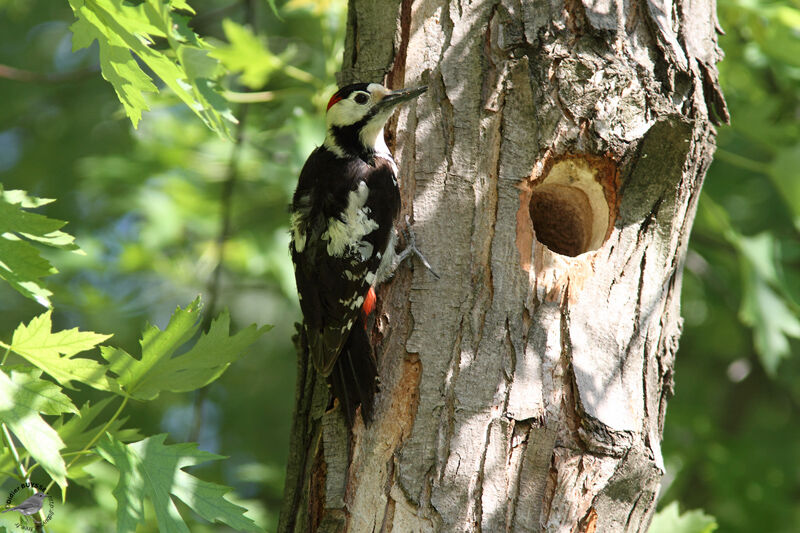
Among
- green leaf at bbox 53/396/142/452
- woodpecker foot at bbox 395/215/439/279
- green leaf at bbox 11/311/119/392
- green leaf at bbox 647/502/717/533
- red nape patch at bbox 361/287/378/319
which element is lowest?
green leaf at bbox 53/396/142/452

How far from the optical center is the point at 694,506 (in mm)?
5355

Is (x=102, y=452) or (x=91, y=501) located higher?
(x=102, y=452)

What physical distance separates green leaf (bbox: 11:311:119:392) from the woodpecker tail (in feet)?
2.31

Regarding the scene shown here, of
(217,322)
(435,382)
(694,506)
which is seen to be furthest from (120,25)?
(694,506)

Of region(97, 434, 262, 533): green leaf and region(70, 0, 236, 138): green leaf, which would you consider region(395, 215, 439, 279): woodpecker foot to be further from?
region(97, 434, 262, 533): green leaf

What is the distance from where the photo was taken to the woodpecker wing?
99.3 inches

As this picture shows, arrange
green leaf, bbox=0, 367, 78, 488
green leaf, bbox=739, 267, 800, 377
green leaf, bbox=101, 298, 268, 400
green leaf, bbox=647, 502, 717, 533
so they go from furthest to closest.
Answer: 1. green leaf, bbox=739, 267, 800, 377
2. green leaf, bbox=647, 502, 717, 533
3. green leaf, bbox=101, 298, 268, 400
4. green leaf, bbox=0, 367, 78, 488

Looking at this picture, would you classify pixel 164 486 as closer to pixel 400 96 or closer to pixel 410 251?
pixel 410 251

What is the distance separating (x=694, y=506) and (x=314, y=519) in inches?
156

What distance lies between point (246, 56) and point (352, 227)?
4.00 feet

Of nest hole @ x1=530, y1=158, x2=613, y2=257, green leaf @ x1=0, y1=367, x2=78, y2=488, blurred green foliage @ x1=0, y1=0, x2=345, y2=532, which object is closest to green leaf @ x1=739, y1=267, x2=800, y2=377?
nest hole @ x1=530, y1=158, x2=613, y2=257

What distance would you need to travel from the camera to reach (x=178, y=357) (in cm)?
214

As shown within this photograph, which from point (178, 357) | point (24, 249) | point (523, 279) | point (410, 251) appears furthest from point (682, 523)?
point (24, 249)

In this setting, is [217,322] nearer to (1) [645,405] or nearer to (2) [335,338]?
(2) [335,338]
